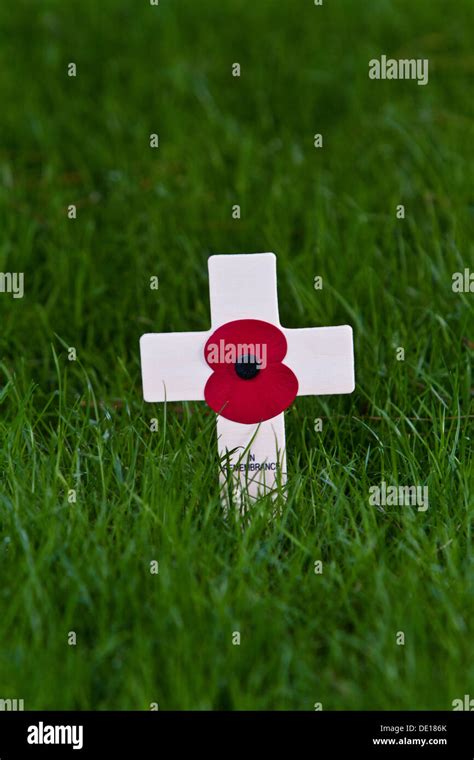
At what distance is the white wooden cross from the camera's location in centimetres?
284

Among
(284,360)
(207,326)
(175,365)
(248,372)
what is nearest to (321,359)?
(284,360)

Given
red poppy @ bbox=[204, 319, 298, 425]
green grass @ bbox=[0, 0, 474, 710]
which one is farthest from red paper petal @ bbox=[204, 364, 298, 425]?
green grass @ bbox=[0, 0, 474, 710]

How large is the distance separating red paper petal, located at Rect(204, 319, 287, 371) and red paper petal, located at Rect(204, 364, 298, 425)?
4cm

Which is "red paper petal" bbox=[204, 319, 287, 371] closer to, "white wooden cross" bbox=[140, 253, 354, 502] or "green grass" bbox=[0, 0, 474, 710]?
"white wooden cross" bbox=[140, 253, 354, 502]

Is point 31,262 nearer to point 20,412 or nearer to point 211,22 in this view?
point 20,412

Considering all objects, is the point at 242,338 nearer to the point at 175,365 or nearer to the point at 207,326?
the point at 175,365

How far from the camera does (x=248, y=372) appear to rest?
9.32 ft

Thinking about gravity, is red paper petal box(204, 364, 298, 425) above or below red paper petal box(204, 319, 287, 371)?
below

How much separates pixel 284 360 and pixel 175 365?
31cm

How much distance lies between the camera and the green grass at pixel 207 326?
7.52ft

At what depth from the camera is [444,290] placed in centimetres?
382

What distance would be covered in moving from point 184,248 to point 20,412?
1.47 metres

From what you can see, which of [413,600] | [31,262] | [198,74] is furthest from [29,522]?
[198,74]

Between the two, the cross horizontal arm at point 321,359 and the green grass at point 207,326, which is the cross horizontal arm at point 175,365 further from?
the cross horizontal arm at point 321,359
